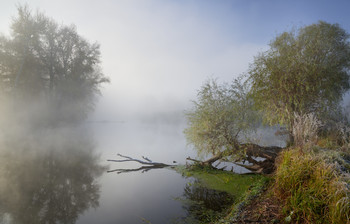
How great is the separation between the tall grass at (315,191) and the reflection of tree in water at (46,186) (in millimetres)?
6335

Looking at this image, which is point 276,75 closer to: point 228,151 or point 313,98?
point 313,98

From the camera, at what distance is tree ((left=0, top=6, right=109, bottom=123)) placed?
23781 millimetres

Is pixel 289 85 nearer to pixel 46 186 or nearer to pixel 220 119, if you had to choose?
pixel 220 119

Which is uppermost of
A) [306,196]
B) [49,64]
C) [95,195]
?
[49,64]

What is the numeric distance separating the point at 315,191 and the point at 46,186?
1019 centimetres

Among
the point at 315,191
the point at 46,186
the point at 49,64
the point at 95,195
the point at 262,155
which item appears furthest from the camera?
the point at 49,64

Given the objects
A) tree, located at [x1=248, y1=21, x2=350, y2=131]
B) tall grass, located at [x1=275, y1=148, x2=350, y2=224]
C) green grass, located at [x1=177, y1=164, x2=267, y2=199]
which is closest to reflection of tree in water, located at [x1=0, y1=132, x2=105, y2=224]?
green grass, located at [x1=177, y1=164, x2=267, y2=199]

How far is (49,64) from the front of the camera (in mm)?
29062

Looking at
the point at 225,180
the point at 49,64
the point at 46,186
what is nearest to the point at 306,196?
the point at 225,180

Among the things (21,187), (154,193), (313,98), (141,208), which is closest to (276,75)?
(313,98)

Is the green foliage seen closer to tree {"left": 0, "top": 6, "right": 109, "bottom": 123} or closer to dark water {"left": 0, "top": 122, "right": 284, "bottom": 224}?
dark water {"left": 0, "top": 122, "right": 284, "bottom": 224}

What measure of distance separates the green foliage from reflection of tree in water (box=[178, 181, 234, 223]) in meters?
2.65

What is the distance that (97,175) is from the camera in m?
10.7

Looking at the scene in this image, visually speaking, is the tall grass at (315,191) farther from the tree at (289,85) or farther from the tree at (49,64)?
the tree at (49,64)
